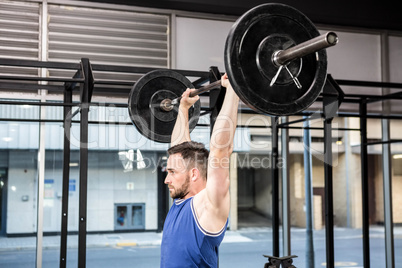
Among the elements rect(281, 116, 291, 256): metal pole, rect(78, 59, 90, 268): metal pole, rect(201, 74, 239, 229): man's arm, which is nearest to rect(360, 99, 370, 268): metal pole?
rect(281, 116, 291, 256): metal pole

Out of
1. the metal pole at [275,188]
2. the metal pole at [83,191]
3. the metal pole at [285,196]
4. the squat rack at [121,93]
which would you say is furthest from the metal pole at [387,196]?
the metal pole at [83,191]

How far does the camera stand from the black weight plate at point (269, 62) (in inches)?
74.3

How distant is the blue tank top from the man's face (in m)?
0.11

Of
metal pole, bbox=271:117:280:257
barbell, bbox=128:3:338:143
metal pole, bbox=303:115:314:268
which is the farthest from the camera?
metal pole, bbox=303:115:314:268

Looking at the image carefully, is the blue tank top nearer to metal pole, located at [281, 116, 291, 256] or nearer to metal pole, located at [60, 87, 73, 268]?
metal pole, located at [60, 87, 73, 268]

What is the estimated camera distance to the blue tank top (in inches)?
85.0

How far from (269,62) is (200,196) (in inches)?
28.0

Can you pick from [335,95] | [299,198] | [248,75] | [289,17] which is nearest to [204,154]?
[248,75]

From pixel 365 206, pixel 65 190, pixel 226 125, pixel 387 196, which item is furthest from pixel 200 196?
pixel 387 196

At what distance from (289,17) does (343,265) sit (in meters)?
4.44

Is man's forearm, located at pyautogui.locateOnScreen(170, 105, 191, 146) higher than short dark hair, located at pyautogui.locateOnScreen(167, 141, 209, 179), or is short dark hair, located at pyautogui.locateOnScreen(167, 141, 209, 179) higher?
man's forearm, located at pyautogui.locateOnScreen(170, 105, 191, 146)

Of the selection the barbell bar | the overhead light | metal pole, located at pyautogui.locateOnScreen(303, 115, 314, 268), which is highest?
the barbell bar

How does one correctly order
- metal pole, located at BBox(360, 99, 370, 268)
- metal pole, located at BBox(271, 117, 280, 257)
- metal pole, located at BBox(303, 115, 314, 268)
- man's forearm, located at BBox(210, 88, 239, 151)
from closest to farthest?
man's forearm, located at BBox(210, 88, 239, 151) → metal pole, located at BBox(360, 99, 370, 268) → metal pole, located at BBox(271, 117, 280, 257) → metal pole, located at BBox(303, 115, 314, 268)

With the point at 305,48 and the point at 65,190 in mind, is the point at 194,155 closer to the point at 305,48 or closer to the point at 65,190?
the point at 305,48
